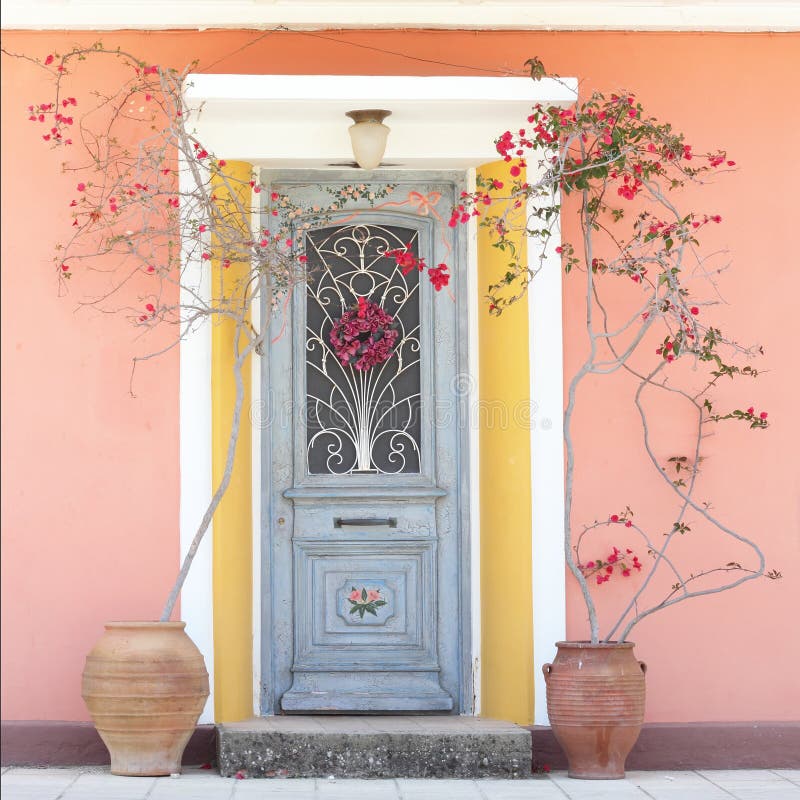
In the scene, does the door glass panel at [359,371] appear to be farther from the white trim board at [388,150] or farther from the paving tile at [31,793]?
the paving tile at [31,793]

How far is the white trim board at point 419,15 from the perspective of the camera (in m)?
5.76

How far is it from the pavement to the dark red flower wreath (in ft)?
5.91

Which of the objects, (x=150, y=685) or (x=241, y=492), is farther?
(x=241, y=492)

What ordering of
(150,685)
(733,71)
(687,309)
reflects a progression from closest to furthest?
(150,685) → (687,309) → (733,71)

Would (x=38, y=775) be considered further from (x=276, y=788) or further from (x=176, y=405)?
(x=176, y=405)

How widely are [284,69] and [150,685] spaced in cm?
262

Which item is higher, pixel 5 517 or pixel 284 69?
pixel 284 69

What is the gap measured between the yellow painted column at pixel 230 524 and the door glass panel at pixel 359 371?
34 cm

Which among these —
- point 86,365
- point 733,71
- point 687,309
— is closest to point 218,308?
point 86,365

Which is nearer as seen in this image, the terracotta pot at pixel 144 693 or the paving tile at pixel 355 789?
the paving tile at pixel 355 789

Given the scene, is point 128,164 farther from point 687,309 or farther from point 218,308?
point 687,309

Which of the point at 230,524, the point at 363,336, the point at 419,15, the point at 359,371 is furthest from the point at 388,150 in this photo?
the point at 230,524

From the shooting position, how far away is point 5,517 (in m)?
5.55

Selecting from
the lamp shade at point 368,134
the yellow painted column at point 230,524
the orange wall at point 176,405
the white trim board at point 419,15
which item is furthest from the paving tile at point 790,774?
the white trim board at point 419,15
